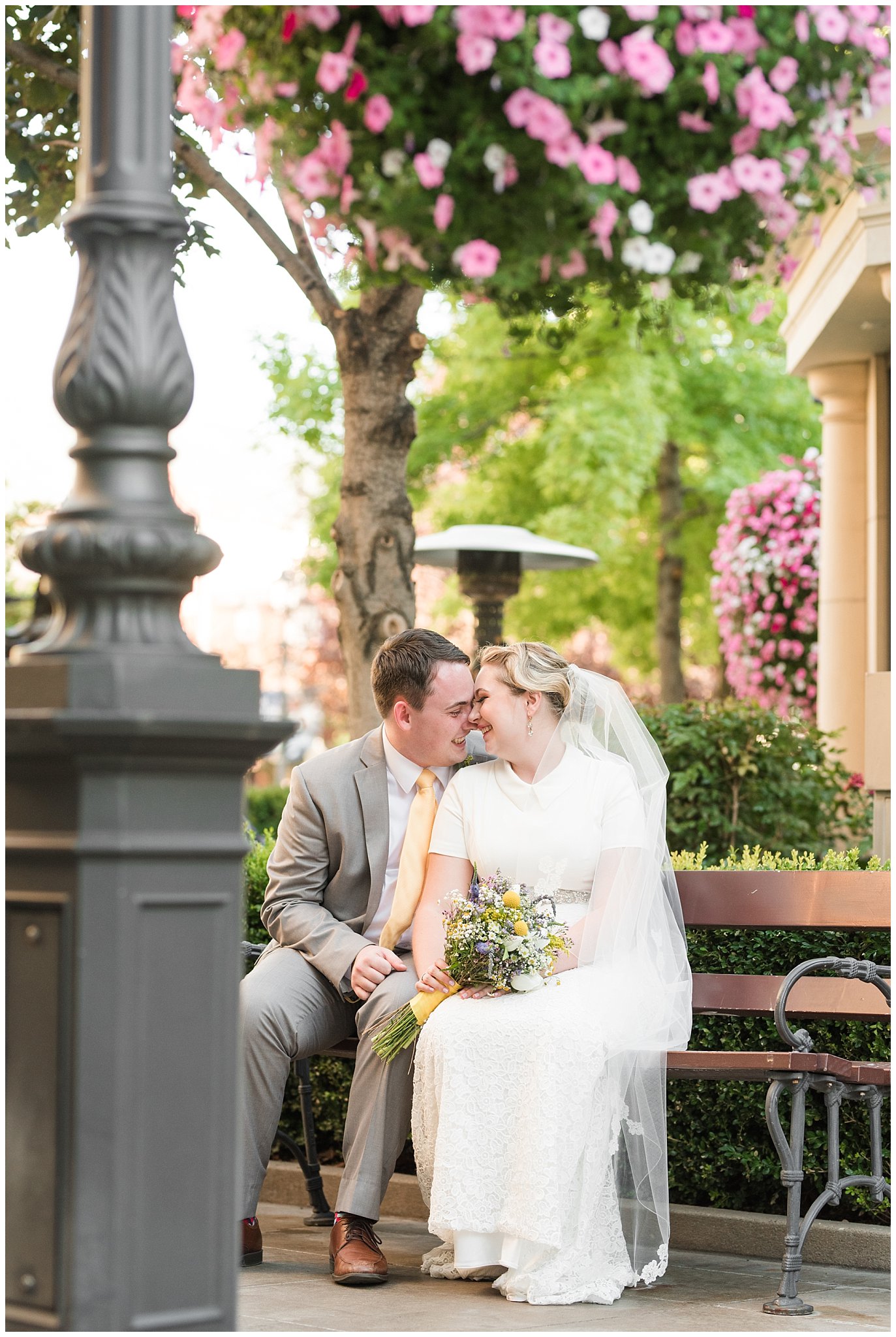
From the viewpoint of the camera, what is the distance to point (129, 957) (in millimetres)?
2609

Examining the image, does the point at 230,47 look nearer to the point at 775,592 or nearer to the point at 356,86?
the point at 356,86

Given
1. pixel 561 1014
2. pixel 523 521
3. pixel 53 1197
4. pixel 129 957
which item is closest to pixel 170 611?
pixel 129 957

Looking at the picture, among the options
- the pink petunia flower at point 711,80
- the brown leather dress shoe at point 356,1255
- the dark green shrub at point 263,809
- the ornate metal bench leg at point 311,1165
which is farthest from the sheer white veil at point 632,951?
the dark green shrub at point 263,809

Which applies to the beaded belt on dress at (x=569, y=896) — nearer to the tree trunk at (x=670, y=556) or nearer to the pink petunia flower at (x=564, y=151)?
the pink petunia flower at (x=564, y=151)

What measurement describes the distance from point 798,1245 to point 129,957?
2576 millimetres

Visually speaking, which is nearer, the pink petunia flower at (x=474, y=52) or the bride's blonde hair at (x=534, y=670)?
the pink petunia flower at (x=474, y=52)

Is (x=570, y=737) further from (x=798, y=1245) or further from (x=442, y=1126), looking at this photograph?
(x=798, y=1245)

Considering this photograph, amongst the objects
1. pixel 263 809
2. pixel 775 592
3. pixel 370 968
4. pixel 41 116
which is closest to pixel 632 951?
pixel 370 968

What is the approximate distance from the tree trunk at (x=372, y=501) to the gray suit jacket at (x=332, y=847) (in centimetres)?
178

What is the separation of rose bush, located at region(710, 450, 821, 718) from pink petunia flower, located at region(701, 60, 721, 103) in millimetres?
11354

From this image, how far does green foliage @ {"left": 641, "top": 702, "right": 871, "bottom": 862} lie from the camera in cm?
877

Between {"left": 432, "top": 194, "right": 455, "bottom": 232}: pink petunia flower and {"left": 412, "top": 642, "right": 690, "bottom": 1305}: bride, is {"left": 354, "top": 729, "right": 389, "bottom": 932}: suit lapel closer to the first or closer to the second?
{"left": 412, "top": 642, "right": 690, "bottom": 1305}: bride

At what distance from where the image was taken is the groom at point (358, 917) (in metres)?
4.86

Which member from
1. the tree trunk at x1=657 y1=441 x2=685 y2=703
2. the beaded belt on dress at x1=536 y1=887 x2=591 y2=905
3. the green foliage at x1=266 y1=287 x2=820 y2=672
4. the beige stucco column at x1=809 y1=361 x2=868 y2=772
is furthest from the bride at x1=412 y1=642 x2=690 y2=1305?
the tree trunk at x1=657 y1=441 x2=685 y2=703
